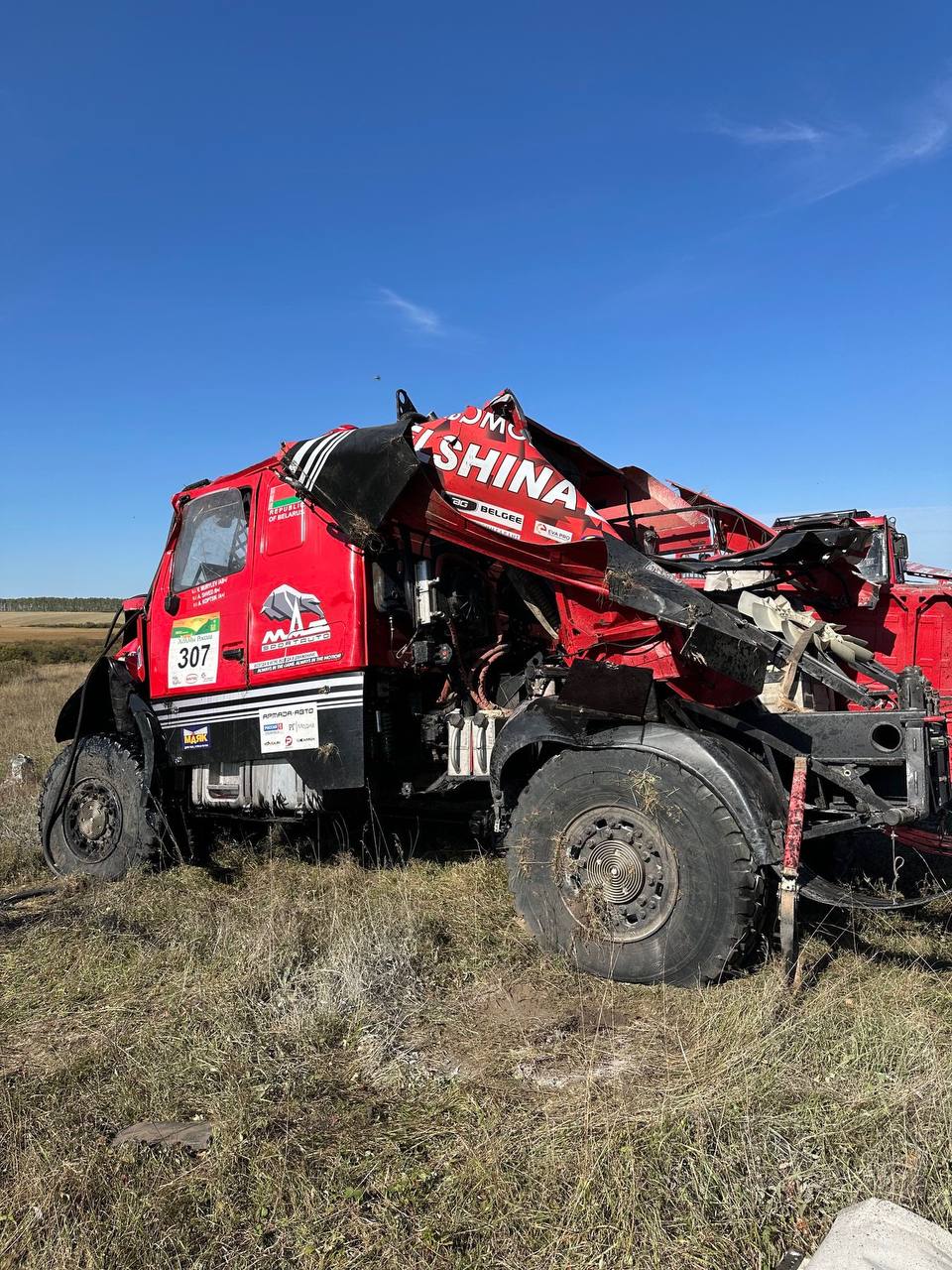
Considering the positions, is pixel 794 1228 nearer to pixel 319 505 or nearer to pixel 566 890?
pixel 566 890

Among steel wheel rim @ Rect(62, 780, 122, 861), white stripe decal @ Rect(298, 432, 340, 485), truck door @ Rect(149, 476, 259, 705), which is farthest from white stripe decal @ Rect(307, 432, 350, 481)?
steel wheel rim @ Rect(62, 780, 122, 861)

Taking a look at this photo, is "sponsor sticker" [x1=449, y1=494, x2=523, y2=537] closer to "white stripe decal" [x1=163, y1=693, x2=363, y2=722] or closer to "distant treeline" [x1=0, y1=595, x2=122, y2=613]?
"white stripe decal" [x1=163, y1=693, x2=363, y2=722]

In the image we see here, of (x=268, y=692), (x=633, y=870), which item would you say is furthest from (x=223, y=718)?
(x=633, y=870)

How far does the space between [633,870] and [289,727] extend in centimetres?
251

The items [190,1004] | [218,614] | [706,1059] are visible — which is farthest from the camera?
[218,614]

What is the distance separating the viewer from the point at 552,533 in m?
4.59

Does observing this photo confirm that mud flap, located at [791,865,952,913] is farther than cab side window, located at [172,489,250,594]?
No

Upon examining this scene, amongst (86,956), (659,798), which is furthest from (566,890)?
(86,956)

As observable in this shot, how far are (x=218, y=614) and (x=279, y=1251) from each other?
433 centimetres

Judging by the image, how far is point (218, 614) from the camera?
611 centimetres

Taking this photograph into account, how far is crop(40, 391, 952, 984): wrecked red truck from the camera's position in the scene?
398 cm

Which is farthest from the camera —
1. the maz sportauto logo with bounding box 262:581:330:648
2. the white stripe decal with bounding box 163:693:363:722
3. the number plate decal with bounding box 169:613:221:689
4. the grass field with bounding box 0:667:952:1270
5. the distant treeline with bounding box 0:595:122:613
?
→ the distant treeline with bounding box 0:595:122:613

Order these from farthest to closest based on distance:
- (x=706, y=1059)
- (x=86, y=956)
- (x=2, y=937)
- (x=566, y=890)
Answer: (x=2, y=937), (x=86, y=956), (x=566, y=890), (x=706, y=1059)

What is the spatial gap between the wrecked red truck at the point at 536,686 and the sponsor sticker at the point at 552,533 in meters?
0.02
